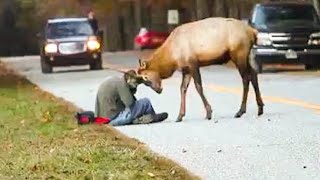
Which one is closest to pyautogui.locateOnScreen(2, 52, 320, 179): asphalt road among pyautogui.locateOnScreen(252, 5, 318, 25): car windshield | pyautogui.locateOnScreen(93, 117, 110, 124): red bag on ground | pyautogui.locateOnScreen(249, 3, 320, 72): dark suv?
pyautogui.locateOnScreen(93, 117, 110, 124): red bag on ground

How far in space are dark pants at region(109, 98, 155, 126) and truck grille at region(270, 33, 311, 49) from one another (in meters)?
14.1

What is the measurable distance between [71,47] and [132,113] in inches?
768

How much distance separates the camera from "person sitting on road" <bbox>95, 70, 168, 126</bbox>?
14.9 m

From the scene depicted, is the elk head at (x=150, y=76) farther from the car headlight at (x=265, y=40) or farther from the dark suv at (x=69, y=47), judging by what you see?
the dark suv at (x=69, y=47)

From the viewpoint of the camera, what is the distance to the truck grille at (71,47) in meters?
34.1

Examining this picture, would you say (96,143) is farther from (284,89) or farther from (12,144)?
(284,89)

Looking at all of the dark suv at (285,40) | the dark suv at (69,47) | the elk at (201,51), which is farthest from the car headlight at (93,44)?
the elk at (201,51)

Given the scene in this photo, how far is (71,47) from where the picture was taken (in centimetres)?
3412

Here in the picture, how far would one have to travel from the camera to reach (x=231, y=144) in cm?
1205

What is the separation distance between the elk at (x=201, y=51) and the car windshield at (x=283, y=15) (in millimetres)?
13921

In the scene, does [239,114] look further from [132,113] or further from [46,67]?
[46,67]

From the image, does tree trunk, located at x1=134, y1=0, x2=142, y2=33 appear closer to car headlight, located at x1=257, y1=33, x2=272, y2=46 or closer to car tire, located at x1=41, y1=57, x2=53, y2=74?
car tire, located at x1=41, y1=57, x2=53, y2=74

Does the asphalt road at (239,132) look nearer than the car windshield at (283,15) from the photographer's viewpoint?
Yes

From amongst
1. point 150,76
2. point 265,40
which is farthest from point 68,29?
point 150,76
